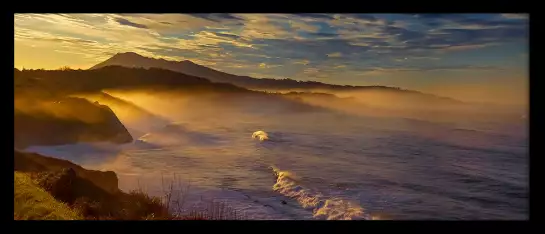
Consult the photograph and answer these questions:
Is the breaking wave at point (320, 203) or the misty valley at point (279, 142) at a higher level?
the misty valley at point (279, 142)

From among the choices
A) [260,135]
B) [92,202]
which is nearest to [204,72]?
[260,135]

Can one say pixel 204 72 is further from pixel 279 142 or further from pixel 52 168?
pixel 52 168

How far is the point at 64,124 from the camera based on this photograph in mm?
3693

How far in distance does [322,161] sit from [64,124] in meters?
2.20

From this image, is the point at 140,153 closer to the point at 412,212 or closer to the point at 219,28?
the point at 219,28

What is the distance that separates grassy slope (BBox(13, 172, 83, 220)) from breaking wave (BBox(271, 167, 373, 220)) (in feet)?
5.75

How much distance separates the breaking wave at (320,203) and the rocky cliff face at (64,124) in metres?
1.39

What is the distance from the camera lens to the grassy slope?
3617 mm

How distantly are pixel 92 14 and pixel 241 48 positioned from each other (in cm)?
129

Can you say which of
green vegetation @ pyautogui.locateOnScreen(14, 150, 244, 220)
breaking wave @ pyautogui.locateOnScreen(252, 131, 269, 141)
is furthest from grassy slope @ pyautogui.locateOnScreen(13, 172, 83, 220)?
breaking wave @ pyautogui.locateOnScreen(252, 131, 269, 141)

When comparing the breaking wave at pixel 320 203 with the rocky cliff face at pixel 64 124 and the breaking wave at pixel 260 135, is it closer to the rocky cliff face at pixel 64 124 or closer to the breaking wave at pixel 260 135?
the breaking wave at pixel 260 135

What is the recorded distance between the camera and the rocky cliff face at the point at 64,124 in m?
3.66

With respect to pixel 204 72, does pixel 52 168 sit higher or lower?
lower
